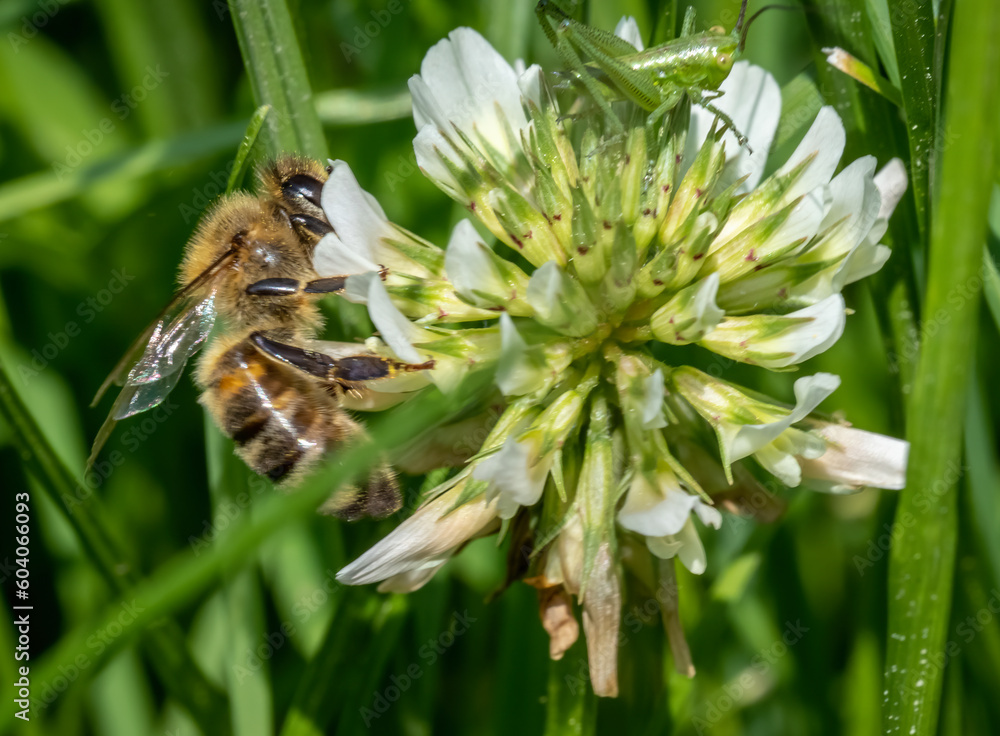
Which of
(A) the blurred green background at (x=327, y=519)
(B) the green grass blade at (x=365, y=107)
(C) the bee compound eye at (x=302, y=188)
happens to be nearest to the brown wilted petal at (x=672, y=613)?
(A) the blurred green background at (x=327, y=519)

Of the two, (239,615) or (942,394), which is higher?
(239,615)

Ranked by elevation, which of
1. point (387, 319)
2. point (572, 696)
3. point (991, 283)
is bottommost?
point (572, 696)

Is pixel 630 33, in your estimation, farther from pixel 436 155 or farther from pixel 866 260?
pixel 866 260

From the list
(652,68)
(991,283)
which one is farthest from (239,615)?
Result: (991,283)

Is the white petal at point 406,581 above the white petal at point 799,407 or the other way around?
the other way around

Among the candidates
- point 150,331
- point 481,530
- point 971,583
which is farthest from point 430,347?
point 971,583

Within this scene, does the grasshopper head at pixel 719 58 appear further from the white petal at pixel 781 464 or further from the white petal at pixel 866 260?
the white petal at pixel 781 464

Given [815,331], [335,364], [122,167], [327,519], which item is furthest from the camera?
[122,167]

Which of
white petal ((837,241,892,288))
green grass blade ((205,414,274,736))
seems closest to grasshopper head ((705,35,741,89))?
white petal ((837,241,892,288))
